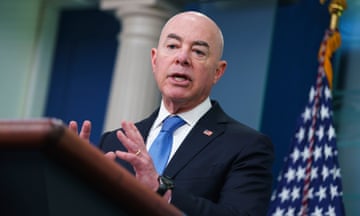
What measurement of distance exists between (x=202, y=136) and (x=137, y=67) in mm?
3804

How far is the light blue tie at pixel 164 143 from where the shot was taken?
182 cm

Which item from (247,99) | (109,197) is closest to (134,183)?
(109,197)

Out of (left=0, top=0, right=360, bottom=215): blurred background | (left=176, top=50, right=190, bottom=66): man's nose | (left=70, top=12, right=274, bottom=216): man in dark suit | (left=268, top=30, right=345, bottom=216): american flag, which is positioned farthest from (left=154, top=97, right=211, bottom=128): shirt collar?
(left=0, top=0, right=360, bottom=215): blurred background

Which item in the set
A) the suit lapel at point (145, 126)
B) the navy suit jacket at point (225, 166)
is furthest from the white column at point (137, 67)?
the navy suit jacket at point (225, 166)

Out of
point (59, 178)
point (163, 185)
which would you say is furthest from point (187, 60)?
point (59, 178)

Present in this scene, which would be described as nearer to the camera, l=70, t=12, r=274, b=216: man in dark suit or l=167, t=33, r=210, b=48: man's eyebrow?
l=70, t=12, r=274, b=216: man in dark suit

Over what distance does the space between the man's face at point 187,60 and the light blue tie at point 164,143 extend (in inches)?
2.4

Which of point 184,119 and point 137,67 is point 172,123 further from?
point 137,67

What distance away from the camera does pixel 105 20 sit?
6.93 meters

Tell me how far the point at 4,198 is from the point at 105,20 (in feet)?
20.6

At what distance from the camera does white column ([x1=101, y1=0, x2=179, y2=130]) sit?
559 cm

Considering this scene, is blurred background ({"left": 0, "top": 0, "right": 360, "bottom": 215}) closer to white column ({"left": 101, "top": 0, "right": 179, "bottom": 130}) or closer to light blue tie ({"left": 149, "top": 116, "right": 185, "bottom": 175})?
white column ({"left": 101, "top": 0, "right": 179, "bottom": 130})

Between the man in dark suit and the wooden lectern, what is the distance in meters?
0.74

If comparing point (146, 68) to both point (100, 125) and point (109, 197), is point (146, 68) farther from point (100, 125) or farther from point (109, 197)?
point (109, 197)
